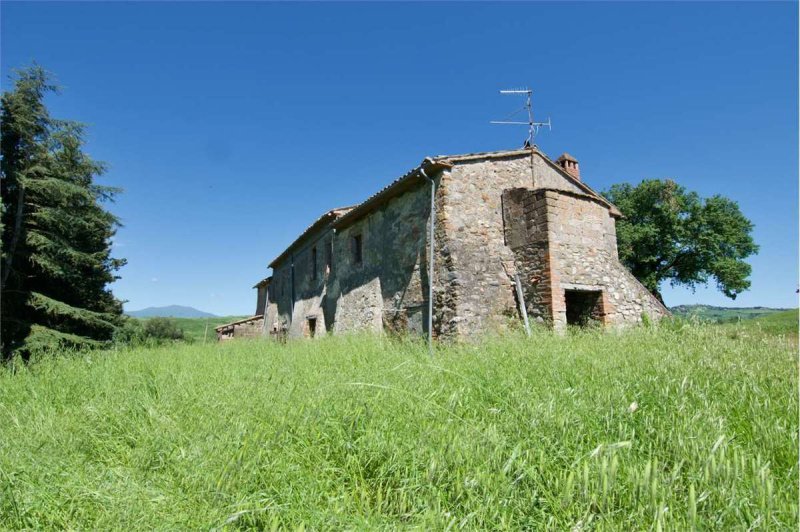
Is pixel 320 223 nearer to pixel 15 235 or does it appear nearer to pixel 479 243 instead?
pixel 479 243

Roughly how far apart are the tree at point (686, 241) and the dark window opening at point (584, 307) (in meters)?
16.4

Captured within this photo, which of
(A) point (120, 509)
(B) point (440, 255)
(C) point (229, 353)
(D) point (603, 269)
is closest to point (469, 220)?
(B) point (440, 255)

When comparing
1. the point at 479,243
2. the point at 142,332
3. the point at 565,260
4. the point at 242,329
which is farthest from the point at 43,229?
the point at 565,260

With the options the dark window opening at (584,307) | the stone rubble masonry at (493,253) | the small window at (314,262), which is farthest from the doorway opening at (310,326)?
the dark window opening at (584,307)

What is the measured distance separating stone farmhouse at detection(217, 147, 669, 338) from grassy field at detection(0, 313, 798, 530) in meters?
4.21

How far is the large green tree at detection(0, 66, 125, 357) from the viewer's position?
13.4 metres

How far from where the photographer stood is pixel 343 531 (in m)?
2.05

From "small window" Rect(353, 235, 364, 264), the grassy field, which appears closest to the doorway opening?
"small window" Rect(353, 235, 364, 264)

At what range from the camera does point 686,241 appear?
79.0 ft

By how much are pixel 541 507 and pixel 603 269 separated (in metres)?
8.46

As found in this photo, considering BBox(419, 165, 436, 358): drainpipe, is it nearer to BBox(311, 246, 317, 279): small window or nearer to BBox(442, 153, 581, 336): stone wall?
BBox(442, 153, 581, 336): stone wall

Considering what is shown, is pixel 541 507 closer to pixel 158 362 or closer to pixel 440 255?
pixel 158 362

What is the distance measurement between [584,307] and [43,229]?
59.9 feet

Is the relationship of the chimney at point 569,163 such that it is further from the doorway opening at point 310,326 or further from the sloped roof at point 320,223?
the doorway opening at point 310,326
